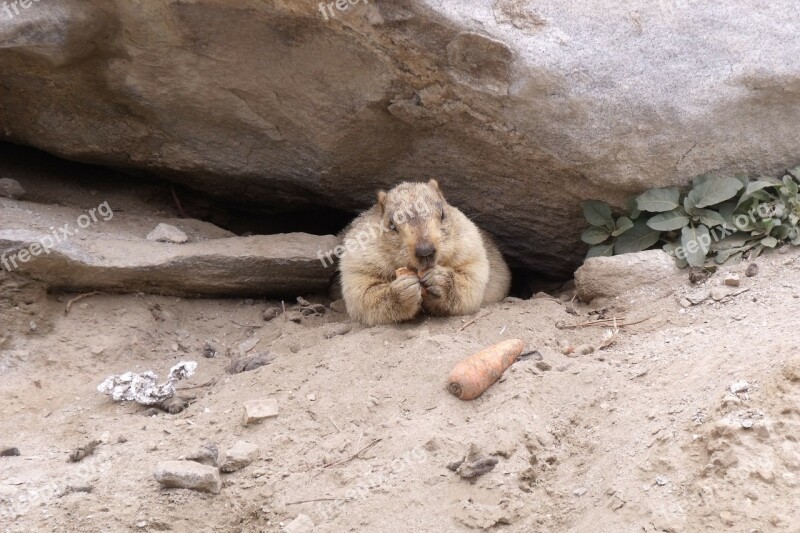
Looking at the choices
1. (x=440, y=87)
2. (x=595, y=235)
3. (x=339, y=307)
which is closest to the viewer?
(x=440, y=87)

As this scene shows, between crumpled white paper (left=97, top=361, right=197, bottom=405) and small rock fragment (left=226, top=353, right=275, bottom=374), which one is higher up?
crumpled white paper (left=97, top=361, right=197, bottom=405)

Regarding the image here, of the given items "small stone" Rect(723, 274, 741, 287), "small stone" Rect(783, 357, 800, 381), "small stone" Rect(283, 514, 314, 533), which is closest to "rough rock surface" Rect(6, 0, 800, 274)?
"small stone" Rect(723, 274, 741, 287)

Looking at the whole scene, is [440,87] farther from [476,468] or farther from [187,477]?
[187,477]

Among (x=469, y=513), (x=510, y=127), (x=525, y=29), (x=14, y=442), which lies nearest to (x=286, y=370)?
(x=14, y=442)

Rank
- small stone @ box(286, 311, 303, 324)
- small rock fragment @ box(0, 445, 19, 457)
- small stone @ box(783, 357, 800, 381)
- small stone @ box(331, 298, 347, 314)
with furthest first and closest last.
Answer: small stone @ box(331, 298, 347, 314) → small stone @ box(286, 311, 303, 324) → small rock fragment @ box(0, 445, 19, 457) → small stone @ box(783, 357, 800, 381)

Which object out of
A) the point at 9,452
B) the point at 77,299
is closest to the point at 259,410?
the point at 9,452

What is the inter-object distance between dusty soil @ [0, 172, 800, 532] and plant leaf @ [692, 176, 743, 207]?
0.56 m

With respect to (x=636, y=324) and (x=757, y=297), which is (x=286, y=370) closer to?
(x=636, y=324)

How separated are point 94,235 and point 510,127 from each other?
3.27 m

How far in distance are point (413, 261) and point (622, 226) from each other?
166 cm

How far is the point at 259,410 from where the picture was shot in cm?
466

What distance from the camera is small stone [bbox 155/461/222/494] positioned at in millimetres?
4004

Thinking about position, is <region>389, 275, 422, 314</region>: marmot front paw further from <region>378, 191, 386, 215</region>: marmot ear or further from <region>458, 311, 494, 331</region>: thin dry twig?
<region>378, 191, 386, 215</region>: marmot ear

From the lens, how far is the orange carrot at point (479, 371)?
4.56 meters
